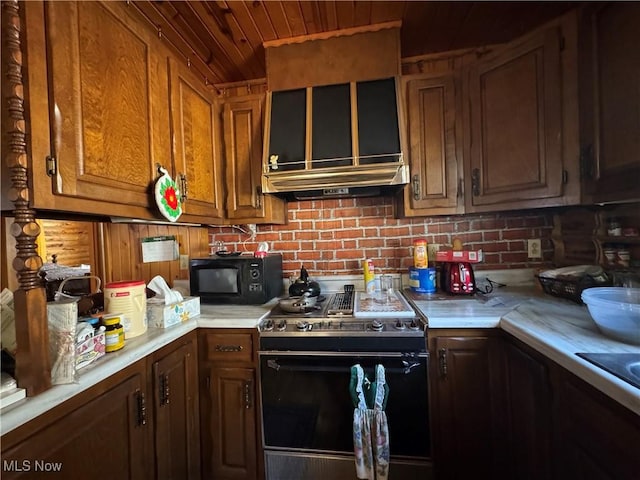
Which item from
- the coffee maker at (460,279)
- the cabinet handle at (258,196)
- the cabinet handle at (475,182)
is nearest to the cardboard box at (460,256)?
the coffee maker at (460,279)

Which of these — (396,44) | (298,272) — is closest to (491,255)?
(298,272)

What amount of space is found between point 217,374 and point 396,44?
201 centimetres

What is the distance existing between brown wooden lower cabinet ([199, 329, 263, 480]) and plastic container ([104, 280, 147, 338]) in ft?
1.02

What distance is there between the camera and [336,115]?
1521 mm

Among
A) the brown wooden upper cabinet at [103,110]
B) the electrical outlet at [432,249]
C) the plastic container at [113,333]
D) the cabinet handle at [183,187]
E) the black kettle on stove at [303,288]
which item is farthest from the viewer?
the electrical outlet at [432,249]

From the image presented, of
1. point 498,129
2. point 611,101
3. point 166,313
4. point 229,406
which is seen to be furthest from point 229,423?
point 611,101

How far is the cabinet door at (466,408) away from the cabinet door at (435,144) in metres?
0.75

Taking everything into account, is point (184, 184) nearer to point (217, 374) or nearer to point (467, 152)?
point (217, 374)

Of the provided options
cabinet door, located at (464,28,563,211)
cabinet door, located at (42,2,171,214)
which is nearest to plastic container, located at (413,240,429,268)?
cabinet door, located at (464,28,563,211)

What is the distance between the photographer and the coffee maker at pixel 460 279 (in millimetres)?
1507

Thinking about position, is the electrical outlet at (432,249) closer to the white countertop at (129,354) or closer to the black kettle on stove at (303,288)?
the black kettle on stove at (303,288)

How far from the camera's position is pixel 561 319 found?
1059 millimetres

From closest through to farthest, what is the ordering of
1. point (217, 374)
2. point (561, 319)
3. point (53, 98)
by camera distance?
point (53, 98)
point (561, 319)
point (217, 374)

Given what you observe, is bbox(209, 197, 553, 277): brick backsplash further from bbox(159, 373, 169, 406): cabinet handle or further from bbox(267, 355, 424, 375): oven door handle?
bbox(159, 373, 169, 406): cabinet handle
